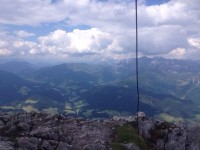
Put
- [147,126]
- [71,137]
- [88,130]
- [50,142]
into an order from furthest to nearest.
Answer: [147,126]
[88,130]
[71,137]
[50,142]

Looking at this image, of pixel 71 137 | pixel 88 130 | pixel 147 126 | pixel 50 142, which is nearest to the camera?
pixel 50 142

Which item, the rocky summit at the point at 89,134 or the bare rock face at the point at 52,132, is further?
the rocky summit at the point at 89,134

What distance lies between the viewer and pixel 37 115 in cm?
6300

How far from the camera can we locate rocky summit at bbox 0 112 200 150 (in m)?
49.9

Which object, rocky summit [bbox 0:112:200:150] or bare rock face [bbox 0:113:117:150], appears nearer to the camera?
bare rock face [bbox 0:113:117:150]

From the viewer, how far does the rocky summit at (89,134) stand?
49906 millimetres

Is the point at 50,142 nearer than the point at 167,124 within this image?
Yes

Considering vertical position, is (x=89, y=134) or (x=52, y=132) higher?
(x=52, y=132)

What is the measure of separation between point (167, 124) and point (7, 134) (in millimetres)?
32266

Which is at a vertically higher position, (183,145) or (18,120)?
(18,120)

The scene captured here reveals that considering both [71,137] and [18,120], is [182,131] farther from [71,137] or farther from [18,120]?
[18,120]

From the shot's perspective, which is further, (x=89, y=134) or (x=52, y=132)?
(x=89, y=134)

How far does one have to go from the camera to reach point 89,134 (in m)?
56.0

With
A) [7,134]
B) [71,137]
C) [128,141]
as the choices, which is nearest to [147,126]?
[128,141]
